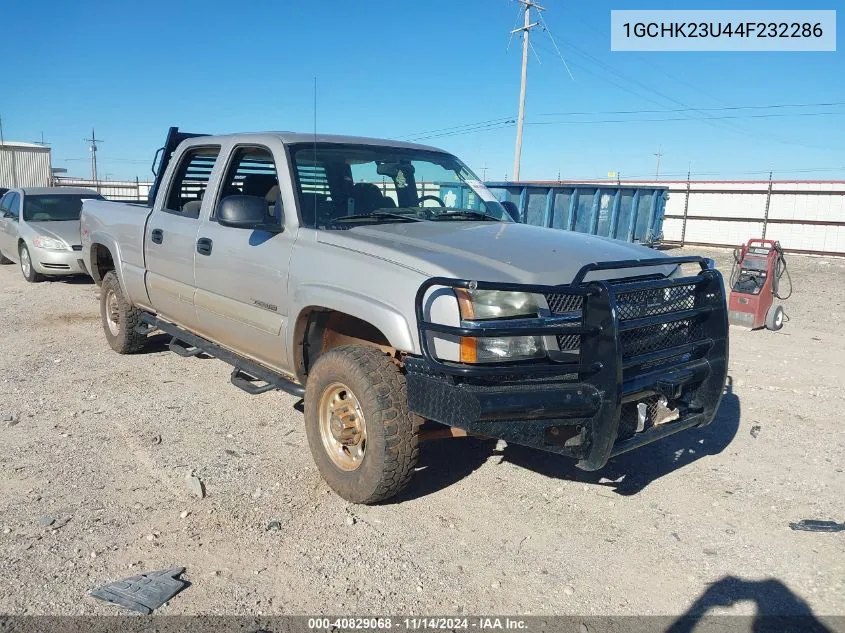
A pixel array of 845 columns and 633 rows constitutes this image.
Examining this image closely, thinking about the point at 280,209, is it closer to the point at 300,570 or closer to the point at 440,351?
the point at 440,351

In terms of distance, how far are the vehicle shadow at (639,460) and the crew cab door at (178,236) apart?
106 inches

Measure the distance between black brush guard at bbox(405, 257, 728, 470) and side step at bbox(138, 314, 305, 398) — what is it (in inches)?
51.6

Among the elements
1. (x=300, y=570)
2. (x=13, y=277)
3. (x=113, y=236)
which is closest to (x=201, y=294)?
(x=113, y=236)

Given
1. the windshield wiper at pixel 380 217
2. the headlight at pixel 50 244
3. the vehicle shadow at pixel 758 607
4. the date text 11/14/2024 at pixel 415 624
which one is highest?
the windshield wiper at pixel 380 217

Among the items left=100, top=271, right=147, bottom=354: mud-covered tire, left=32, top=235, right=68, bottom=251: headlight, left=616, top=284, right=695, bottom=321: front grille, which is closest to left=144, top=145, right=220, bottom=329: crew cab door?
left=100, top=271, right=147, bottom=354: mud-covered tire

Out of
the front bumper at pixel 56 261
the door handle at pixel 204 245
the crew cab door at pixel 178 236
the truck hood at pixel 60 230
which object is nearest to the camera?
the door handle at pixel 204 245

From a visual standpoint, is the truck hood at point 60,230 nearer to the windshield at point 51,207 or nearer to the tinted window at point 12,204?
the windshield at point 51,207

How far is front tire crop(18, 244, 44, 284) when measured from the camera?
11429mm

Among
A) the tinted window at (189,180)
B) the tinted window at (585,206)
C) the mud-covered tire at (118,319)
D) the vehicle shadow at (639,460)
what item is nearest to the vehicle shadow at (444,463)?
the vehicle shadow at (639,460)

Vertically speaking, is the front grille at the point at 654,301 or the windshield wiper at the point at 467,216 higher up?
the windshield wiper at the point at 467,216

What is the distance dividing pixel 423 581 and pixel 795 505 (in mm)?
2305

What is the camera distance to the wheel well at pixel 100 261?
22.4 feet

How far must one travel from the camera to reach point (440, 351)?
3.14 metres

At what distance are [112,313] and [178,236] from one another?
2184 mm
